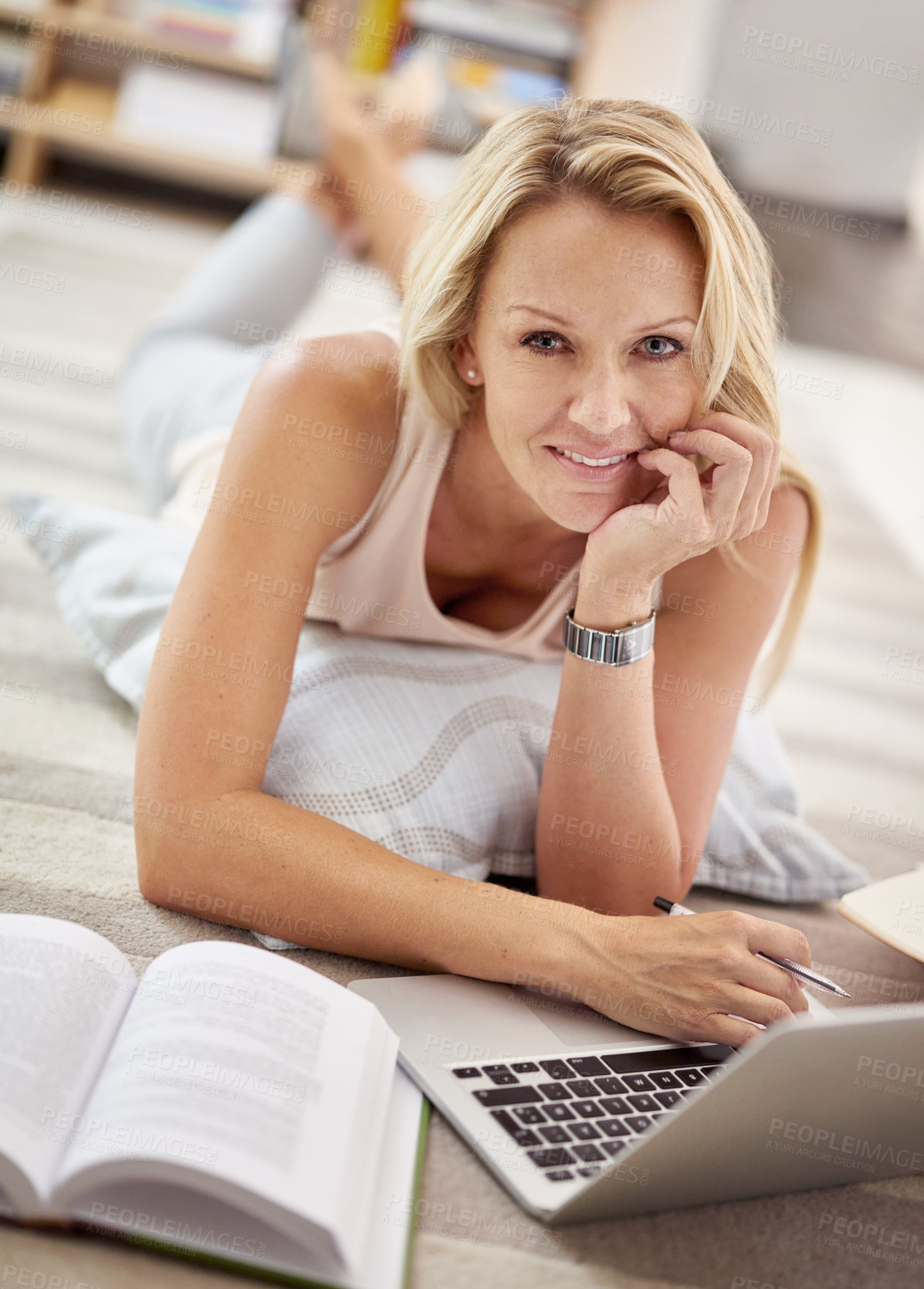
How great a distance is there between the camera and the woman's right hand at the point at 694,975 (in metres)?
0.88

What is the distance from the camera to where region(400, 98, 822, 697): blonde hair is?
38.0 inches

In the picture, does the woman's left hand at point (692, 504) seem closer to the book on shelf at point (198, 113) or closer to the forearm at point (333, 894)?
the forearm at point (333, 894)

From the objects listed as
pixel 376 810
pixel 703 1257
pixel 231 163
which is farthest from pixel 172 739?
pixel 231 163

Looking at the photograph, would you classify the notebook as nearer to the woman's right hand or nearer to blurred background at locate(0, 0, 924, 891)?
the woman's right hand

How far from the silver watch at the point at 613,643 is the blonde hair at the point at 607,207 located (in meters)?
0.12

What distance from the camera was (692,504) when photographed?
1.01m

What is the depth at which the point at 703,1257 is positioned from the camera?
731 mm

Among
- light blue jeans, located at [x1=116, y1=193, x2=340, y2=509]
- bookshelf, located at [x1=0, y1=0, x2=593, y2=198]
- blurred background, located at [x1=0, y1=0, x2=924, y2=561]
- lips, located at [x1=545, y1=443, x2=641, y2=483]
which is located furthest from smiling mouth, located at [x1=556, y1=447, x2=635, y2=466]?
bookshelf, located at [x1=0, y1=0, x2=593, y2=198]

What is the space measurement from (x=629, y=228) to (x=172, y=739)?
0.52m

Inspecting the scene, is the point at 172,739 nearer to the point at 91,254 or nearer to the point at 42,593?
the point at 42,593

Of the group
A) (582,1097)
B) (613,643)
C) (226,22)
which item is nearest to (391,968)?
(582,1097)

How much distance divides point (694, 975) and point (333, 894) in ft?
0.87

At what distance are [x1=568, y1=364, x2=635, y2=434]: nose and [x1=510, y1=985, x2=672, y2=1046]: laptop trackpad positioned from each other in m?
0.42

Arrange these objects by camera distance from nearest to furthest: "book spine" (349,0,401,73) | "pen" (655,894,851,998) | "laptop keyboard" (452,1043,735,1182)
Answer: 1. "laptop keyboard" (452,1043,735,1182)
2. "pen" (655,894,851,998)
3. "book spine" (349,0,401,73)
